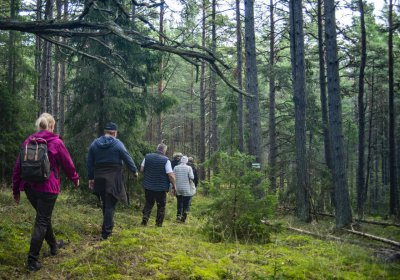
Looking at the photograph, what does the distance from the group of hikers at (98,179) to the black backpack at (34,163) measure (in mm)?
26

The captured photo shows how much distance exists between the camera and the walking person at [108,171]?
704 cm

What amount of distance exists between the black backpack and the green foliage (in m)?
3.32

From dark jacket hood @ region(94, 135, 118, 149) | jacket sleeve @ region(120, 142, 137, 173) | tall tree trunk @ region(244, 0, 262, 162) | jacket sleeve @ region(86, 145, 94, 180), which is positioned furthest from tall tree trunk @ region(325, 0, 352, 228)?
jacket sleeve @ region(86, 145, 94, 180)

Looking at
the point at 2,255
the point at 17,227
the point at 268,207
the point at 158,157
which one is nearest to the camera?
the point at 2,255

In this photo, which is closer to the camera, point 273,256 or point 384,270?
point 384,270

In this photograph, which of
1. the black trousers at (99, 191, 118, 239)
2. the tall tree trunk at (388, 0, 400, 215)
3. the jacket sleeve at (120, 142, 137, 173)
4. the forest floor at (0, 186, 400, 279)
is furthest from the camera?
the tall tree trunk at (388, 0, 400, 215)

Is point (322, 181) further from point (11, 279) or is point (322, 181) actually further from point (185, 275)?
point (11, 279)

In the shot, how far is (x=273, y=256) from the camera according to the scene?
609 cm

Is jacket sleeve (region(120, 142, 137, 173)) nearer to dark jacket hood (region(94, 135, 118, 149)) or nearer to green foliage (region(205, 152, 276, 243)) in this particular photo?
dark jacket hood (region(94, 135, 118, 149))

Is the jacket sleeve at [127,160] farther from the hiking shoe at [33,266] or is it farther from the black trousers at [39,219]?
the hiking shoe at [33,266]

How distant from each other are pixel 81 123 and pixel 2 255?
6.82 m

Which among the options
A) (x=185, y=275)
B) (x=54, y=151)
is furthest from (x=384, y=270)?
(x=54, y=151)

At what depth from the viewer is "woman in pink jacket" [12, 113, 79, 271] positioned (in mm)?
5207

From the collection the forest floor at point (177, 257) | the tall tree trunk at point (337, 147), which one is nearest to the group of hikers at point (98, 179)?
the forest floor at point (177, 257)
